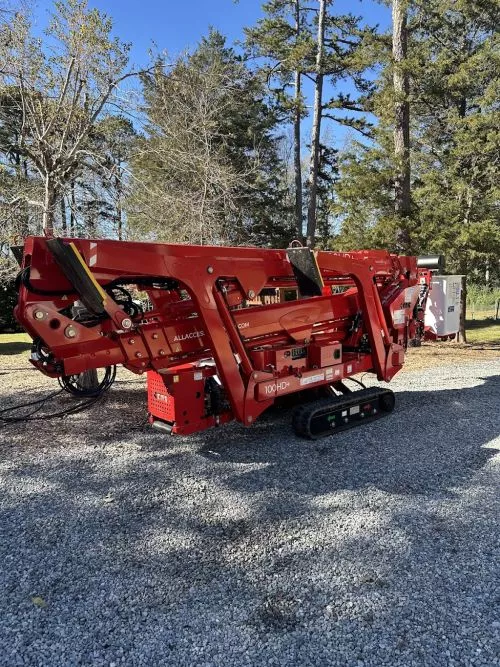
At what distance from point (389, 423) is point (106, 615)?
4.22 m

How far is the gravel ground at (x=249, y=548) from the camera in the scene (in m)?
2.53

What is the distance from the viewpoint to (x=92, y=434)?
5.71 m

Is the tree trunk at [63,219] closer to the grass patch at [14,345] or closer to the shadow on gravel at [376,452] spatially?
the shadow on gravel at [376,452]

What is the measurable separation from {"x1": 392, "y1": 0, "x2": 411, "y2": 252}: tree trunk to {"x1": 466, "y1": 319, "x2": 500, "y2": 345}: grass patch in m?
4.88

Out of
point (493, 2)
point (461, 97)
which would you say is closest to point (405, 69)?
point (461, 97)

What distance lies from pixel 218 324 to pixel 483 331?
1561 cm

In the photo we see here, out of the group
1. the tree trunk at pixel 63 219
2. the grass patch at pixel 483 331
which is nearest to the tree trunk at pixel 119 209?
the tree trunk at pixel 63 219

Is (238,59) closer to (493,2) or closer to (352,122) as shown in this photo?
(352,122)

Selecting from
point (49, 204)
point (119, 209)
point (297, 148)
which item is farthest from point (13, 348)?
point (297, 148)

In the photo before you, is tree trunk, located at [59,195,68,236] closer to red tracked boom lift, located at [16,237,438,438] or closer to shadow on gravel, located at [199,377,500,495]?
red tracked boom lift, located at [16,237,438,438]

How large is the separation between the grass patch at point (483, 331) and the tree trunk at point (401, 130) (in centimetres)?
488

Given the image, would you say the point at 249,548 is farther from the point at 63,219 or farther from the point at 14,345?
the point at 14,345

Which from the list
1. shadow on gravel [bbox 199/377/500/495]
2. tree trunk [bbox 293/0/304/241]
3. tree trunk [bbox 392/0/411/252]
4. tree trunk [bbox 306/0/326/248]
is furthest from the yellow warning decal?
tree trunk [bbox 293/0/304/241]

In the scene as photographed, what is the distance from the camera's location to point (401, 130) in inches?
474
